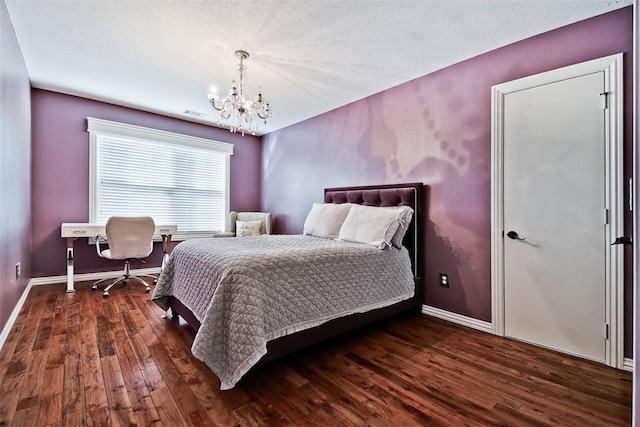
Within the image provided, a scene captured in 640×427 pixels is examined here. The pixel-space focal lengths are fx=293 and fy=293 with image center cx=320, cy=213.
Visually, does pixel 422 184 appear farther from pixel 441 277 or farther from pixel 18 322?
pixel 18 322

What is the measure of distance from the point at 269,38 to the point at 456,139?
1879mm

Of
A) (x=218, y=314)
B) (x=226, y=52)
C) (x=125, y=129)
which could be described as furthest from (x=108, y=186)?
(x=218, y=314)

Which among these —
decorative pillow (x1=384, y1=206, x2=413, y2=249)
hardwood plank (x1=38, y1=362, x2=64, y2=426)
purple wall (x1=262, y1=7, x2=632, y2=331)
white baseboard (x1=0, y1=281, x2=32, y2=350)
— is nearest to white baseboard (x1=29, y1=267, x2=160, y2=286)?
white baseboard (x1=0, y1=281, x2=32, y2=350)

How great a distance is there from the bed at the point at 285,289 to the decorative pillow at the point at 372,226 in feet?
0.05

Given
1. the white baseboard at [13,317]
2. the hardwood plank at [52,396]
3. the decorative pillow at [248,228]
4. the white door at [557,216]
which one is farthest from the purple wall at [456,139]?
the white baseboard at [13,317]

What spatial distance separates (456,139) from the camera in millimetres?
2730

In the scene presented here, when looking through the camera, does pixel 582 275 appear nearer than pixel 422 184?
Yes

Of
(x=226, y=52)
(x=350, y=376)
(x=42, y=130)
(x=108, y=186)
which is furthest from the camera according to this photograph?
(x=108, y=186)

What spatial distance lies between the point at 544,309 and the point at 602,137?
4.22ft

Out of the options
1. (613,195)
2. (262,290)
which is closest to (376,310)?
(262,290)

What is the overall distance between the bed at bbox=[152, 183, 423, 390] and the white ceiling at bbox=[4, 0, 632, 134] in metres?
1.29

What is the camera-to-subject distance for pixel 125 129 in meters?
4.14

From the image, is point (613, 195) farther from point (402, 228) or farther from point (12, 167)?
point (12, 167)

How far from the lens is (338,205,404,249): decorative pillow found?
2.65 m
